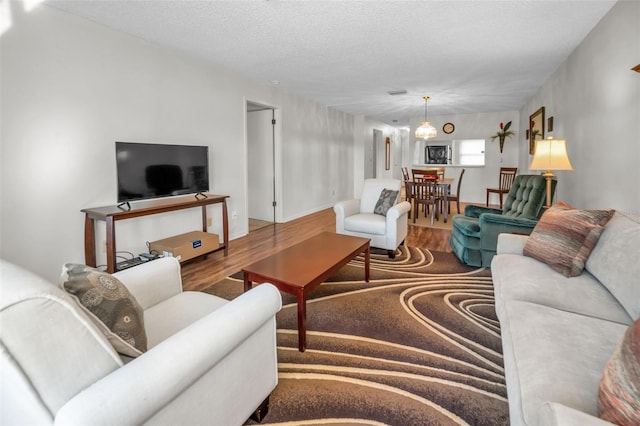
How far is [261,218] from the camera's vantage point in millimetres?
6082

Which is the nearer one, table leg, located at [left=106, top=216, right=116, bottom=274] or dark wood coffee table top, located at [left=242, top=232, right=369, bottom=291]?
dark wood coffee table top, located at [left=242, top=232, right=369, bottom=291]

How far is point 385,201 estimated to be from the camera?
161 inches

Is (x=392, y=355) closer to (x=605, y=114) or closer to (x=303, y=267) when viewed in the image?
(x=303, y=267)

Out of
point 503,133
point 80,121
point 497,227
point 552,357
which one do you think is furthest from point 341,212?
point 503,133

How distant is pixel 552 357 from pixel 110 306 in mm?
1528

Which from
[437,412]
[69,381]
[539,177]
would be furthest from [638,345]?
[539,177]

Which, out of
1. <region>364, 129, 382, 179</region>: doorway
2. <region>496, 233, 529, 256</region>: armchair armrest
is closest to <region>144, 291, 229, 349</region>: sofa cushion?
<region>496, 233, 529, 256</region>: armchair armrest

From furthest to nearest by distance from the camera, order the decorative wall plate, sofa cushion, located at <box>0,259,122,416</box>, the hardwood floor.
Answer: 1. the decorative wall plate
2. the hardwood floor
3. sofa cushion, located at <box>0,259,122,416</box>

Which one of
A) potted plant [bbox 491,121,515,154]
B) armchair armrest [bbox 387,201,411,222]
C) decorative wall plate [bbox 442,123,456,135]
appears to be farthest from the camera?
decorative wall plate [bbox 442,123,456,135]

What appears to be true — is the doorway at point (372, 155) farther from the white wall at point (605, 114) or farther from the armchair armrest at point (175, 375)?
the armchair armrest at point (175, 375)

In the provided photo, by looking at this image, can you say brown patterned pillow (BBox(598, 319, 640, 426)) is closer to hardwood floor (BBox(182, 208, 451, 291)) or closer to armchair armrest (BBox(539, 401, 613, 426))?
armchair armrest (BBox(539, 401, 613, 426))

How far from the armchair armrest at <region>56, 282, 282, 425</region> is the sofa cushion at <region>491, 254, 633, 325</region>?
1.33m

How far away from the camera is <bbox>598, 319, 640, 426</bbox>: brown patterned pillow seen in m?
0.76

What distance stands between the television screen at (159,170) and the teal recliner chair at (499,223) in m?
3.04
